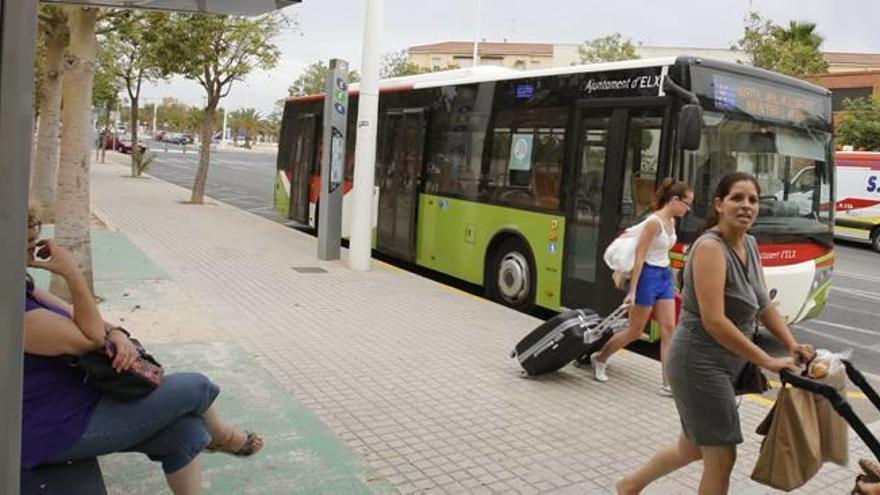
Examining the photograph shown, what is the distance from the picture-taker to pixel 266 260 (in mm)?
11516

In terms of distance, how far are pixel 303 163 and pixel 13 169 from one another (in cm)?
1401

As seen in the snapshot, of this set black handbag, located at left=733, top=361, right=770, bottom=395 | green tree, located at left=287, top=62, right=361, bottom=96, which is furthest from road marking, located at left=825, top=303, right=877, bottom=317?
green tree, located at left=287, top=62, right=361, bottom=96

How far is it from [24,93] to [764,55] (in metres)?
31.8

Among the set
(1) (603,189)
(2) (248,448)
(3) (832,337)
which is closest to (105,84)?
(1) (603,189)

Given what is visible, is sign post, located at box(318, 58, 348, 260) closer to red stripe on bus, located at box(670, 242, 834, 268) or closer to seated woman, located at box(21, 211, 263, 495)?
red stripe on bus, located at box(670, 242, 834, 268)

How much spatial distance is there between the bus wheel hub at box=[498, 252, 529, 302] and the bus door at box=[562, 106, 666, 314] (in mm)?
735

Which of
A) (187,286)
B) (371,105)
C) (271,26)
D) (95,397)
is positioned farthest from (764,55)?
(95,397)

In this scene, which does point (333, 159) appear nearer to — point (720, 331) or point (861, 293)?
point (861, 293)

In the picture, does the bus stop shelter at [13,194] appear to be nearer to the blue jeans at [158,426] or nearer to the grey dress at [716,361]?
the blue jeans at [158,426]

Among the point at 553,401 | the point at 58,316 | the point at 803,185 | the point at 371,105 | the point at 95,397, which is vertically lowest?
the point at 553,401

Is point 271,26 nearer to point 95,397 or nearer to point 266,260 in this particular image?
point 266,260

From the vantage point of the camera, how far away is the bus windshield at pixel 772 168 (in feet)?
23.6

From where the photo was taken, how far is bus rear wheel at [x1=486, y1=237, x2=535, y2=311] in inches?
355

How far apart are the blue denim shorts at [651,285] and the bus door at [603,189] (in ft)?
5.44
